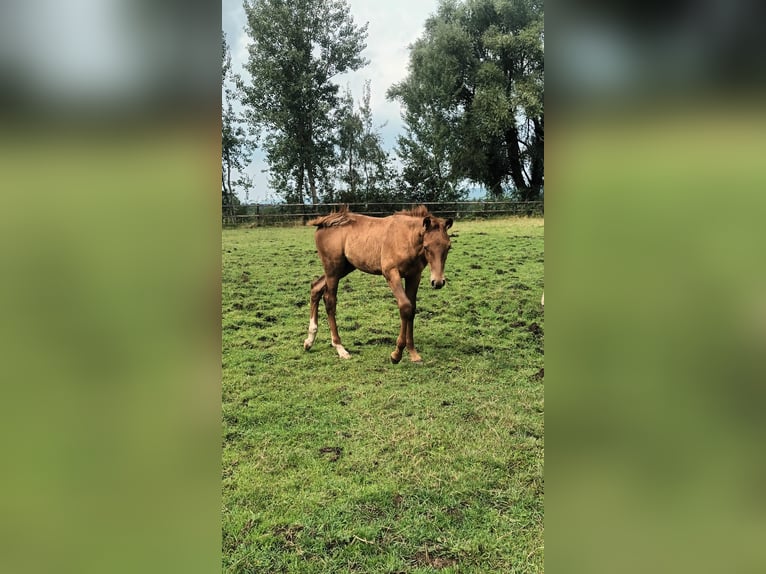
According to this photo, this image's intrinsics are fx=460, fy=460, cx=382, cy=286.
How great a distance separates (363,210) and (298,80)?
4.89 feet

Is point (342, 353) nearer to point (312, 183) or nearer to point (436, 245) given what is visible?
point (436, 245)

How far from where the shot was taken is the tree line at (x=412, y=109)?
4582 millimetres

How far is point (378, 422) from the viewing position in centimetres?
329

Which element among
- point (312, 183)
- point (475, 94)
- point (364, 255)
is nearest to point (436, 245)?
point (364, 255)

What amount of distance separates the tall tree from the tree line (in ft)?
0.04

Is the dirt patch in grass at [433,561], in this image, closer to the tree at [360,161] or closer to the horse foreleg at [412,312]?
the horse foreleg at [412,312]

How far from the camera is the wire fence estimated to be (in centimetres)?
502

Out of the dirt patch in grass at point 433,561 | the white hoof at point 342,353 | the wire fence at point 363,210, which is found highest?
the wire fence at point 363,210

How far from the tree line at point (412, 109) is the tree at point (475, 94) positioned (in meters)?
0.01


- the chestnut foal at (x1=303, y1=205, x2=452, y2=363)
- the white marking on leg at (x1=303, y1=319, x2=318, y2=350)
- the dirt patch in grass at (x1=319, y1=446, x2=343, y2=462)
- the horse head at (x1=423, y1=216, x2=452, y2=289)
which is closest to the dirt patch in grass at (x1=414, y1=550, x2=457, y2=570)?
the dirt patch in grass at (x1=319, y1=446, x2=343, y2=462)

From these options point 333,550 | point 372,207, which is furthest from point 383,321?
point 333,550

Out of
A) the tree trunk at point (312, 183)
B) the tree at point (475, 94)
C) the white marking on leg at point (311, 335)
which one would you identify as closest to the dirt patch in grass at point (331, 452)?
the white marking on leg at point (311, 335)
